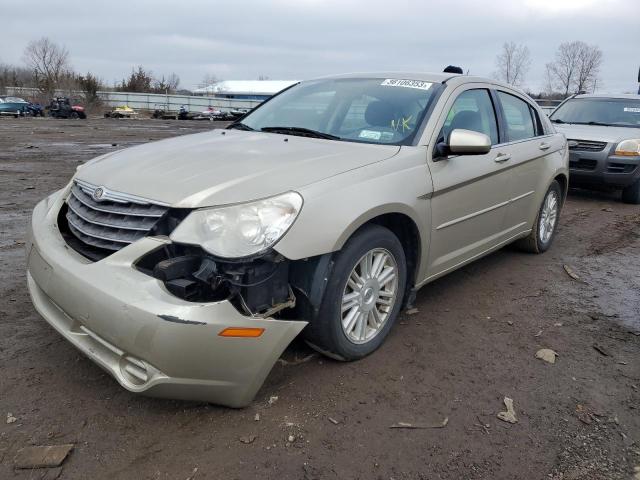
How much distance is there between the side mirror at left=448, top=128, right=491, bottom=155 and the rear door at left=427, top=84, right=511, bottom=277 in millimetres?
138

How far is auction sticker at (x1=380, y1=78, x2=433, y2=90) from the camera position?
381 cm

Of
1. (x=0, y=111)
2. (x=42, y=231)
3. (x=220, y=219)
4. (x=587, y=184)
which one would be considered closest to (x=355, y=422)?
(x=220, y=219)

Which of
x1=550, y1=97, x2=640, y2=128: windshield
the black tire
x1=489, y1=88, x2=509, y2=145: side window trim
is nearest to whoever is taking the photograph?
x1=489, y1=88, x2=509, y2=145: side window trim

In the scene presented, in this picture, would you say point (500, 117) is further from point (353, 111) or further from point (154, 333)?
point (154, 333)

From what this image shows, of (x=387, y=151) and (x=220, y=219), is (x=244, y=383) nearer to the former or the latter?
(x=220, y=219)

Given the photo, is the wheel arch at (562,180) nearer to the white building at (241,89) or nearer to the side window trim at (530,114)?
the side window trim at (530,114)

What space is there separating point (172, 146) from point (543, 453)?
2701 millimetres

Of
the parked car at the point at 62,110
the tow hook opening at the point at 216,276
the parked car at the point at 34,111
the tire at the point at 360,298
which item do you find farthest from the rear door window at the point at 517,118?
the parked car at the point at 34,111

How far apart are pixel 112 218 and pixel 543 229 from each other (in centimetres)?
424

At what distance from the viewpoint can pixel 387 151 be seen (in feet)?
10.6

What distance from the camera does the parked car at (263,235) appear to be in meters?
2.33

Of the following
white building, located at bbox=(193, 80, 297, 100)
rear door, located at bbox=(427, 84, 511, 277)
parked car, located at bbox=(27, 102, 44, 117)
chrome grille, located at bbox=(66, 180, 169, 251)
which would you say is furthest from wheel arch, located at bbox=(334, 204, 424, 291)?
white building, located at bbox=(193, 80, 297, 100)

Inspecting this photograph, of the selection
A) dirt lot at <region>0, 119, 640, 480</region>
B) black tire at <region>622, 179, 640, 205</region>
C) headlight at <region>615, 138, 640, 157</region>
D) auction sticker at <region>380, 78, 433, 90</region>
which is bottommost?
dirt lot at <region>0, 119, 640, 480</region>

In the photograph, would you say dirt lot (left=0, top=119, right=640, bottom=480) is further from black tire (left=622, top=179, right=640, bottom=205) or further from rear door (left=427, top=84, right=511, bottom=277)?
black tire (left=622, top=179, right=640, bottom=205)
